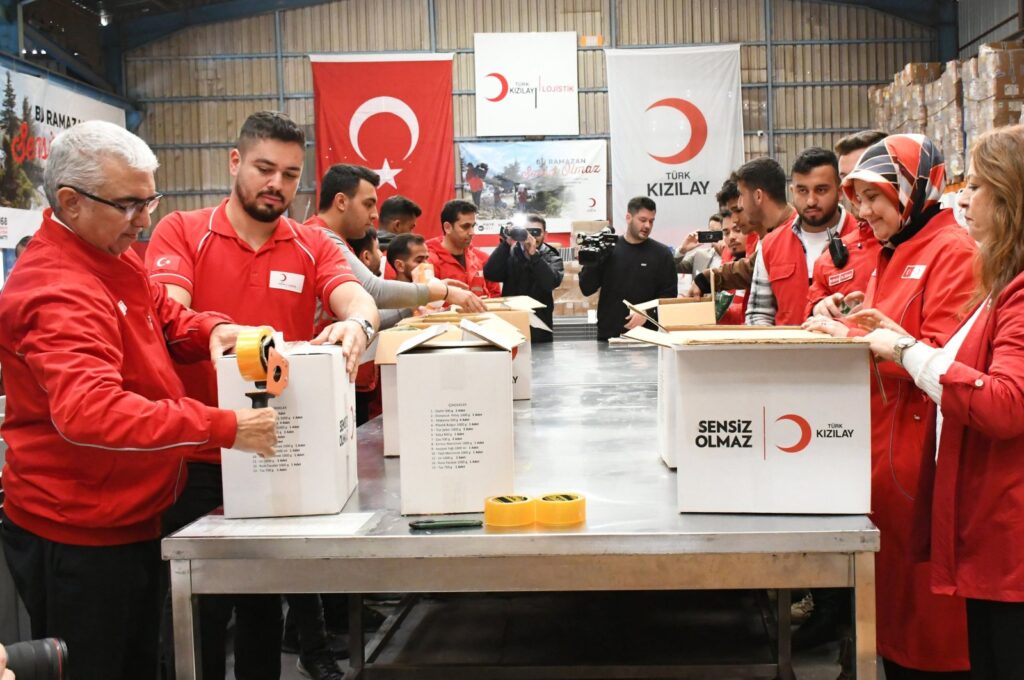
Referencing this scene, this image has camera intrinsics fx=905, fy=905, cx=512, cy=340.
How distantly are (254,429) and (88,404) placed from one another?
22 cm

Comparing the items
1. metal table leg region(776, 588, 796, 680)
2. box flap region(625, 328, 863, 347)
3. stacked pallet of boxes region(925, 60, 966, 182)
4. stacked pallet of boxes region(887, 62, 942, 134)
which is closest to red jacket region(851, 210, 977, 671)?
box flap region(625, 328, 863, 347)

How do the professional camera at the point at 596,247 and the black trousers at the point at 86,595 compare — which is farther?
the professional camera at the point at 596,247

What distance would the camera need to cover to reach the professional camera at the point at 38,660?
116cm

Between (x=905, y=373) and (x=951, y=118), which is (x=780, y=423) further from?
(x=951, y=118)

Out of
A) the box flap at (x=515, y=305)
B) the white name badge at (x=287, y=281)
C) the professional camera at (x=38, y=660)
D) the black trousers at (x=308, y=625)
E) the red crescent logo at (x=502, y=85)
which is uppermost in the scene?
the red crescent logo at (x=502, y=85)

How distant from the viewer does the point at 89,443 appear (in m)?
1.27

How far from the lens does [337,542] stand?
4.25 ft

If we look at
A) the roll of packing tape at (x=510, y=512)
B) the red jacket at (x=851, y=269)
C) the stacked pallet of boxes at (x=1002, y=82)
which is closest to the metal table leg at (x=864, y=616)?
the roll of packing tape at (x=510, y=512)

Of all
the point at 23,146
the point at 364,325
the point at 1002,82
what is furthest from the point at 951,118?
the point at 23,146

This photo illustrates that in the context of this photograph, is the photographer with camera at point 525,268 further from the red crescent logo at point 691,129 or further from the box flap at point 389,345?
the red crescent logo at point 691,129

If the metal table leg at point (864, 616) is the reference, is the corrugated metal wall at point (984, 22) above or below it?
above

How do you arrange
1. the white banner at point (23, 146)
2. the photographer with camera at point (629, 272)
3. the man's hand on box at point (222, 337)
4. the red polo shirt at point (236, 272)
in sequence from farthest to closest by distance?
the white banner at point (23, 146), the photographer with camera at point (629, 272), the red polo shirt at point (236, 272), the man's hand on box at point (222, 337)

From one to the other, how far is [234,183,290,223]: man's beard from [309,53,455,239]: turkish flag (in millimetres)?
8040

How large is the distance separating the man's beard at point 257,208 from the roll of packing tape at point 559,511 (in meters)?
1.00
